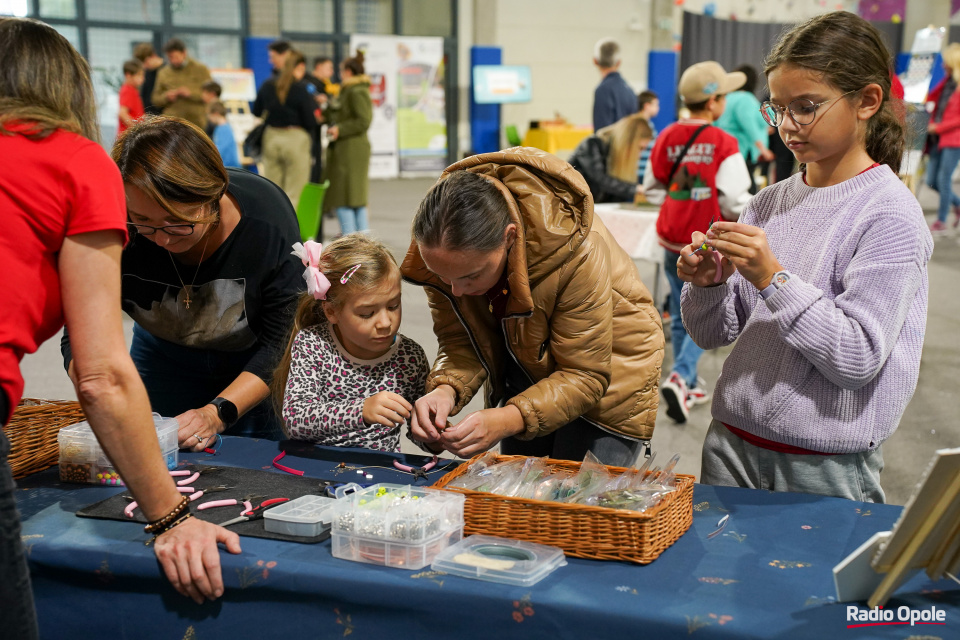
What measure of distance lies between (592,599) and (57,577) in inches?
35.0

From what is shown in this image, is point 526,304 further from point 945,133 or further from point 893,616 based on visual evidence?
point 945,133

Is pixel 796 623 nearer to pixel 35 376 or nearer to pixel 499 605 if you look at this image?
pixel 499 605

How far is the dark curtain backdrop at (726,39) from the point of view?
1515 centimetres

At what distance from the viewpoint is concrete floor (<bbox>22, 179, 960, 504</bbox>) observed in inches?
138


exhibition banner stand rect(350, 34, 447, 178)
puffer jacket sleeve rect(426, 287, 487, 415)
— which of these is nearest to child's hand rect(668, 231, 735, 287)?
puffer jacket sleeve rect(426, 287, 487, 415)

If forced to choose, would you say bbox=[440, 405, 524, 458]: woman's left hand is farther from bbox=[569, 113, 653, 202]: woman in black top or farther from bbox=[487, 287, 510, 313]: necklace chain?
bbox=[569, 113, 653, 202]: woman in black top

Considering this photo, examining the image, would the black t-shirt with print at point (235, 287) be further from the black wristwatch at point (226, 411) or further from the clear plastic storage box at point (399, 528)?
the clear plastic storage box at point (399, 528)

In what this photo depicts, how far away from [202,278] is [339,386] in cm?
42

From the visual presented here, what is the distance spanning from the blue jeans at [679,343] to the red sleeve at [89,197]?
10.3 ft

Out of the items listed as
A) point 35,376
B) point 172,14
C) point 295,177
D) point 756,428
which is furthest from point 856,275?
point 172,14

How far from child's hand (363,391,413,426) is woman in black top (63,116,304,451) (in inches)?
14.7

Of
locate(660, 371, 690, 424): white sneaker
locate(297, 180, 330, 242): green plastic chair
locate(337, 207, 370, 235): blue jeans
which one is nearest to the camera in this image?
locate(660, 371, 690, 424): white sneaker

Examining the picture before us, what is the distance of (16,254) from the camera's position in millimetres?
1207

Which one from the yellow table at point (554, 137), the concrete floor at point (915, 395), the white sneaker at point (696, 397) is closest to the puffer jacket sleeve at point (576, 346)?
the concrete floor at point (915, 395)
